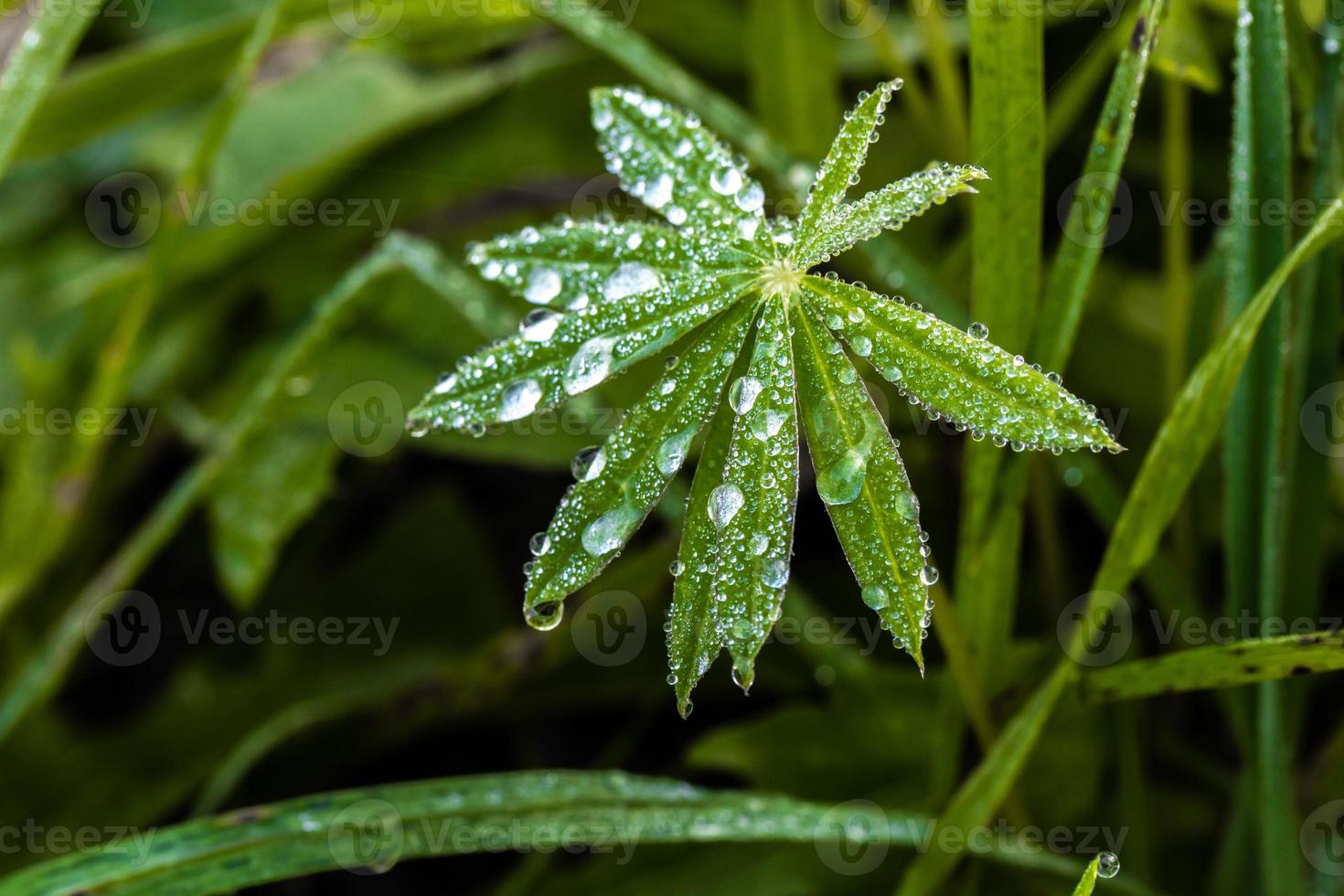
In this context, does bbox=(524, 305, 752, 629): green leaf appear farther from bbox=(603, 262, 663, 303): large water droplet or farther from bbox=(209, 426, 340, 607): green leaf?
bbox=(209, 426, 340, 607): green leaf

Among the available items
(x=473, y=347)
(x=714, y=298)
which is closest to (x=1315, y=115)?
(x=714, y=298)

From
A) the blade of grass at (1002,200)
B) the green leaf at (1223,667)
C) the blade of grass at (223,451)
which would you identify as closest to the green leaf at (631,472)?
the blade of grass at (1002,200)

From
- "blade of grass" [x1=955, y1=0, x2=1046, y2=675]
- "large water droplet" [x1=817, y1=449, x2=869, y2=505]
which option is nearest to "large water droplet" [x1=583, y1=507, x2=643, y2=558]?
"large water droplet" [x1=817, y1=449, x2=869, y2=505]

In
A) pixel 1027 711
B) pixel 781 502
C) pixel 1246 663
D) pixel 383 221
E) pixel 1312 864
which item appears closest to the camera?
pixel 781 502

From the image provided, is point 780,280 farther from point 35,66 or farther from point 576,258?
point 35,66

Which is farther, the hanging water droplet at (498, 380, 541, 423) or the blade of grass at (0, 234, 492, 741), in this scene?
the blade of grass at (0, 234, 492, 741)

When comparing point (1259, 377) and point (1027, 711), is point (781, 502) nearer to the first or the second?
point (1027, 711)

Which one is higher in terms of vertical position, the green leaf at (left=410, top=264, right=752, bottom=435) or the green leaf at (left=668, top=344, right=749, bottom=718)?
the green leaf at (left=410, top=264, right=752, bottom=435)
